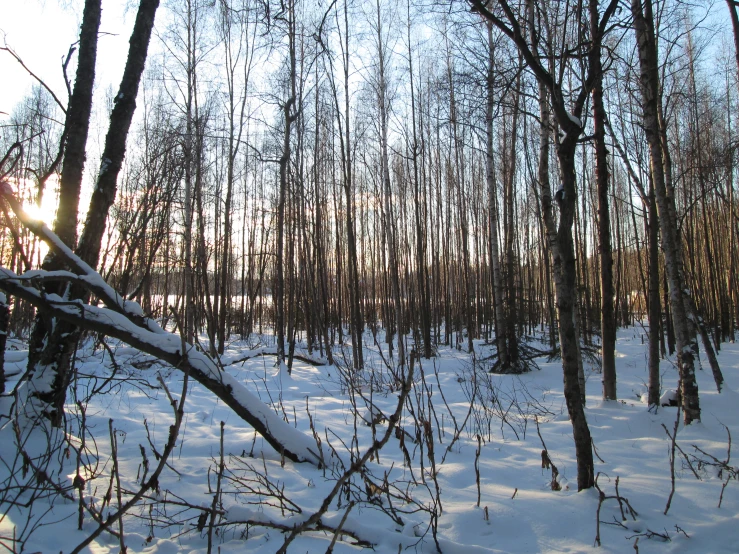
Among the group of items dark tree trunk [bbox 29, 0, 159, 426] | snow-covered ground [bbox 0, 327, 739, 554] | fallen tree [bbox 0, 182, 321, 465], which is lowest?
snow-covered ground [bbox 0, 327, 739, 554]

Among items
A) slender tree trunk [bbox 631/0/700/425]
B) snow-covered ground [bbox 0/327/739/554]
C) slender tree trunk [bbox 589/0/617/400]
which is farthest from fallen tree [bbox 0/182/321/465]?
slender tree trunk [bbox 589/0/617/400]

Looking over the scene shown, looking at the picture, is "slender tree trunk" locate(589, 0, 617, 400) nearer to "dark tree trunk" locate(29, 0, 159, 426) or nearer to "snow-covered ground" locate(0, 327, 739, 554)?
"snow-covered ground" locate(0, 327, 739, 554)

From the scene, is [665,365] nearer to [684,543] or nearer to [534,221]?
[684,543]

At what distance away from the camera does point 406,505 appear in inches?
102

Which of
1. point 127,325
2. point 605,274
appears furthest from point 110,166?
point 605,274

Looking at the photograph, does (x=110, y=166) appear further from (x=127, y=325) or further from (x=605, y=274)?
(x=605, y=274)

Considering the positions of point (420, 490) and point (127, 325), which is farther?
point (420, 490)

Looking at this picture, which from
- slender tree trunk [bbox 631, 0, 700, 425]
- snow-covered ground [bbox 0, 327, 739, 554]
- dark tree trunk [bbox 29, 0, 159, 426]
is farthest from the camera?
slender tree trunk [bbox 631, 0, 700, 425]

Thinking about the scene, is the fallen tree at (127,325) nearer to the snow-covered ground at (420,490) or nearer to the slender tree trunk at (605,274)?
the snow-covered ground at (420,490)

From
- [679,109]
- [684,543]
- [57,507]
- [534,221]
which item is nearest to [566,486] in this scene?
[684,543]

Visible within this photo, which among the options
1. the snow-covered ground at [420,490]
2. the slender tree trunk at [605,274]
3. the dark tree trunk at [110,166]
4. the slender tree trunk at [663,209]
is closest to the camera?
the snow-covered ground at [420,490]

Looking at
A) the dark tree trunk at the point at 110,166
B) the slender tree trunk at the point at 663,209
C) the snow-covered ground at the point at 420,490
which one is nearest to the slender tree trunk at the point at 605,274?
the snow-covered ground at the point at 420,490

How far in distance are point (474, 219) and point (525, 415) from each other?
1223cm

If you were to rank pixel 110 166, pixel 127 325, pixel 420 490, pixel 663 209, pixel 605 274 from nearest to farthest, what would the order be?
pixel 127 325, pixel 420 490, pixel 110 166, pixel 663 209, pixel 605 274
